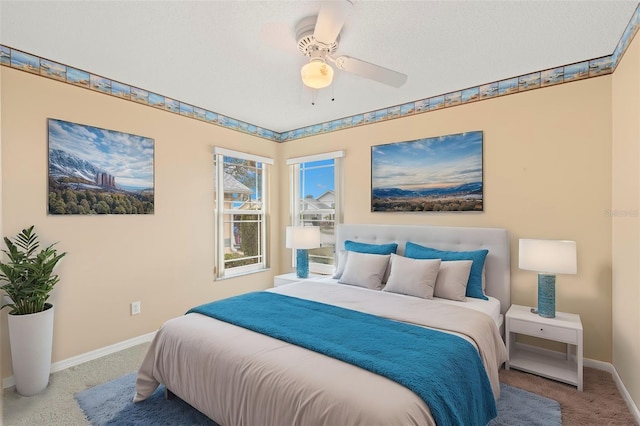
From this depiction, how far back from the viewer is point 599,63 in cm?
289

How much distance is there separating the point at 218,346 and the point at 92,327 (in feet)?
5.91

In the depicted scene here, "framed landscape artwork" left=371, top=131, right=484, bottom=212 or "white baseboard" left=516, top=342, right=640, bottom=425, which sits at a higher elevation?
"framed landscape artwork" left=371, top=131, right=484, bottom=212

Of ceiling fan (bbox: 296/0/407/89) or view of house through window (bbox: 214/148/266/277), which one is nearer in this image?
ceiling fan (bbox: 296/0/407/89)

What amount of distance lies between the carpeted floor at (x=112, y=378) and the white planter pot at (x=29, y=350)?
92 millimetres

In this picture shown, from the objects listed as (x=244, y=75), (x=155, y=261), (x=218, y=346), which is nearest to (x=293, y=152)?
→ (x=244, y=75)

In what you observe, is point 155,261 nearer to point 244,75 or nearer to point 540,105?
point 244,75

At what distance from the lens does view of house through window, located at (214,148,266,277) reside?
433 centimetres

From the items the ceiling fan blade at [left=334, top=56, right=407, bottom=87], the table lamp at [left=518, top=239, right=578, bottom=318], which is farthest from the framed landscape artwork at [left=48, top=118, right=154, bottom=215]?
the table lamp at [left=518, top=239, right=578, bottom=318]

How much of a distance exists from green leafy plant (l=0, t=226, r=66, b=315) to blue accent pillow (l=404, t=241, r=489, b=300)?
3.12 meters

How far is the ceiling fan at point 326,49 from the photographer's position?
1.97 meters

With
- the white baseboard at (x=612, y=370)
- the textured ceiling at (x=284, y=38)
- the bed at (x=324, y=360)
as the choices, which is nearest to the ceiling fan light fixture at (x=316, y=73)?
the textured ceiling at (x=284, y=38)

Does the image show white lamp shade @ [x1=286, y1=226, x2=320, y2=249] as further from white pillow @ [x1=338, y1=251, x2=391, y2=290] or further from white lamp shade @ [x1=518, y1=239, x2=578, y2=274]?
white lamp shade @ [x1=518, y1=239, x2=578, y2=274]

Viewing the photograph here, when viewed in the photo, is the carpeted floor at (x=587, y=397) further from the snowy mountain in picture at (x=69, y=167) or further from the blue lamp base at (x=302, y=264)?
the snowy mountain in picture at (x=69, y=167)

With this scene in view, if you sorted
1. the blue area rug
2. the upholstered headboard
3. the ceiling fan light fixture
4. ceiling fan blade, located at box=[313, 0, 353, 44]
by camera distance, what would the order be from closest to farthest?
ceiling fan blade, located at box=[313, 0, 353, 44] → the ceiling fan light fixture → the blue area rug → the upholstered headboard
